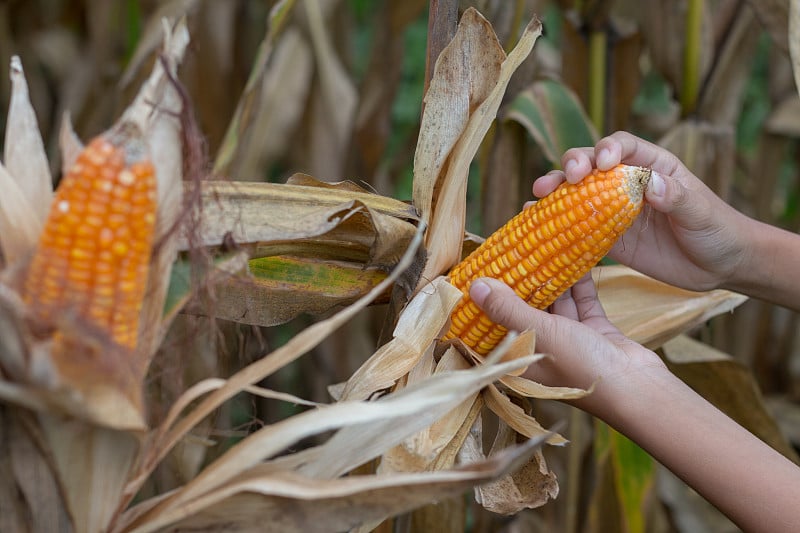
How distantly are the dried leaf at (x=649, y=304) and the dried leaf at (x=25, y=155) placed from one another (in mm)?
801

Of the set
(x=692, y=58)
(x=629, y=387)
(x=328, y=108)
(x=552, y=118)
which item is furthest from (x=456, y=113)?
(x=328, y=108)

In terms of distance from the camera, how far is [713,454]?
0.97 m

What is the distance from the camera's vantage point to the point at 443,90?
1048mm

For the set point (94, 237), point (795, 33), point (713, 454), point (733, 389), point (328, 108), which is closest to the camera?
point (94, 237)

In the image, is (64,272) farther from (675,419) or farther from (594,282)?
(594,282)

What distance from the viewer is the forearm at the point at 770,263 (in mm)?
1285

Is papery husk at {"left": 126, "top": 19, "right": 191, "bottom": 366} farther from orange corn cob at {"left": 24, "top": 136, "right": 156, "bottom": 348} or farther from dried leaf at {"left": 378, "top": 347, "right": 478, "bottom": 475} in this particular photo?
dried leaf at {"left": 378, "top": 347, "right": 478, "bottom": 475}

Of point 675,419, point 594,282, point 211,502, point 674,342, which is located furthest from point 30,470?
point 674,342

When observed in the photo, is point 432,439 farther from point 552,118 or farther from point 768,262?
point 552,118

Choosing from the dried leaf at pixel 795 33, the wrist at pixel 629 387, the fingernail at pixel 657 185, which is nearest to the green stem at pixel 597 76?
the dried leaf at pixel 795 33

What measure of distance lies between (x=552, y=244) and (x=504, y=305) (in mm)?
94

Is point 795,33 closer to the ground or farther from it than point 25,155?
farther from it

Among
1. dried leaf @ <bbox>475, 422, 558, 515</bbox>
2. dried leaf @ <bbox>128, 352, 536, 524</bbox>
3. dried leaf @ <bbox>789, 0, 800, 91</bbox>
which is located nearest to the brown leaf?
dried leaf @ <bbox>475, 422, 558, 515</bbox>

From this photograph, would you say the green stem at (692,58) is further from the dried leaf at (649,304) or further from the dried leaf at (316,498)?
the dried leaf at (316,498)
